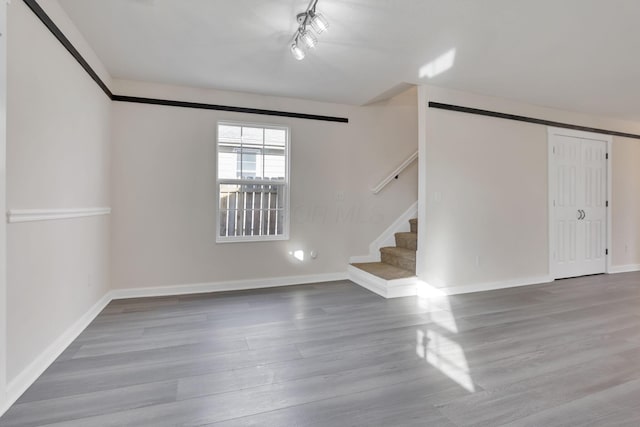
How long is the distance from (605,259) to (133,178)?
22.5 ft

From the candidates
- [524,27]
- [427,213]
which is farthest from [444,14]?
[427,213]

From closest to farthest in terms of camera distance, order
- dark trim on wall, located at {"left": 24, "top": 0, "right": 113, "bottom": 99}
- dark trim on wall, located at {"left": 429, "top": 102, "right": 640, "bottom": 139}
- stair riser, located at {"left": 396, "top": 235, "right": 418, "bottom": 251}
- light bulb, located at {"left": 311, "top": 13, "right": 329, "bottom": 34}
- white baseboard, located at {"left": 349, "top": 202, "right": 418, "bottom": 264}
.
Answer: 1. dark trim on wall, located at {"left": 24, "top": 0, "right": 113, "bottom": 99}
2. light bulb, located at {"left": 311, "top": 13, "right": 329, "bottom": 34}
3. dark trim on wall, located at {"left": 429, "top": 102, "right": 640, "bottom": 139}
4. stair riser, located at {"left": 396, "top": 235, "right": 418, "bottom": 251}
5. white baseboard, located at {"left": 349, "top": 202, "right": 418, "bottom": 264}

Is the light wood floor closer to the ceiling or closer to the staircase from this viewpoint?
the staircase

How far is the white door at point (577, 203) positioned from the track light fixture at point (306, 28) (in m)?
3.88

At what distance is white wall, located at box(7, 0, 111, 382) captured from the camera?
1701 mm

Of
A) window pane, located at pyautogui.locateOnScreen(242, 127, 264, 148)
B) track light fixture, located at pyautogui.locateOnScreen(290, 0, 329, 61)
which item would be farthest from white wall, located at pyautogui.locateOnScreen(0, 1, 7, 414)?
window pane, located at pyautogui.locateOnScreen(242, 127, 264, 148)

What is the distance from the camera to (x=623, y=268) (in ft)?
16.3

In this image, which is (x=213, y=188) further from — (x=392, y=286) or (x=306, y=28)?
(x=392, y=286)

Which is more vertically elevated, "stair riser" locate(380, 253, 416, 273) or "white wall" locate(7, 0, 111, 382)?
"white wall" locate(7, 0, 111, 382)

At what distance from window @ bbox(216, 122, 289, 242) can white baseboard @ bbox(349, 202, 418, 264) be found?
4.11 ft

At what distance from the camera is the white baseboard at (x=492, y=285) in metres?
3.69

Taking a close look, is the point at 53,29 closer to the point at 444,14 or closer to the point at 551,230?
the point at 444,14

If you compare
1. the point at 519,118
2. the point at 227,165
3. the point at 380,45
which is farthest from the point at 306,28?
the point at 519,118

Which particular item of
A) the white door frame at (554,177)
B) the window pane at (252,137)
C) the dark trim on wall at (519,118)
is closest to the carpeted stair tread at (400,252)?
the dark trim on wall at (519,118)
